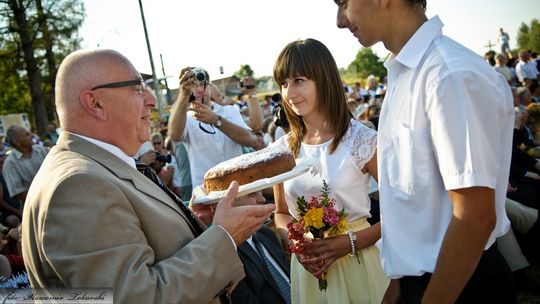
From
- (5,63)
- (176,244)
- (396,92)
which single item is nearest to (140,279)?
(176,244)

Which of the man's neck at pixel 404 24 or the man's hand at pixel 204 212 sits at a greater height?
the man's neck at pixel 404 24

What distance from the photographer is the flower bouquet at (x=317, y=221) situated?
2.36m

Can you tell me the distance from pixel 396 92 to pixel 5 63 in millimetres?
23525

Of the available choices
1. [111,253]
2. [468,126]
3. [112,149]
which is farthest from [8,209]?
[468,126]

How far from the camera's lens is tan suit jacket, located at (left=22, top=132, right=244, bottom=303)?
143 centimetres

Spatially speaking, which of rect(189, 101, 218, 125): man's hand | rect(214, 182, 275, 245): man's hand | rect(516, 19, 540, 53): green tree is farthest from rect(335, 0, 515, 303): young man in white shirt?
rect(516, 19, 540, 53): green tree

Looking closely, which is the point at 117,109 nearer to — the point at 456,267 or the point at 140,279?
the point at 140,279

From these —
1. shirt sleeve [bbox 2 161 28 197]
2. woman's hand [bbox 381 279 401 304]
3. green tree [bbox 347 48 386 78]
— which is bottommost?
green tree [bbox 347 48 386 78]

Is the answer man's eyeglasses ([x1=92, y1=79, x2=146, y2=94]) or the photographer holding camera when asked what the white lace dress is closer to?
man's eyeglasses ([x1=92, y1=79, x2=146, y2=94])

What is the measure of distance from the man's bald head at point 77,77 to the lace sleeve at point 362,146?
4.62ft

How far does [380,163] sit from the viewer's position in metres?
1.66

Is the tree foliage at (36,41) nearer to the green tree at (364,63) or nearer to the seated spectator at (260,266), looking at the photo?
the seated spectator at (260,266)

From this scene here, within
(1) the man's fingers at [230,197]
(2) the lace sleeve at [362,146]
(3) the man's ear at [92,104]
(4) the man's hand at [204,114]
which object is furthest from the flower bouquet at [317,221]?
(4) the man's hand at [204,114]

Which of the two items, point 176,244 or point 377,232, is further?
point 377,232
